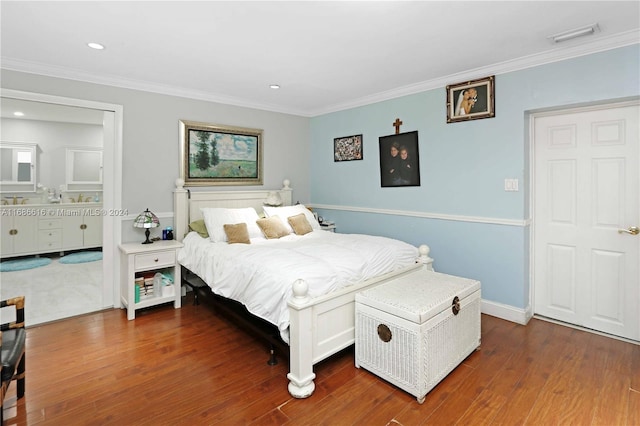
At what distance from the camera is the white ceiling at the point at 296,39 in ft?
7.02

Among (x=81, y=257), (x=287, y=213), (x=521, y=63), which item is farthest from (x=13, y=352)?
(x=81, y=257)

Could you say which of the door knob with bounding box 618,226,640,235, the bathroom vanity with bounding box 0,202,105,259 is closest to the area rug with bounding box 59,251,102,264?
the bathroom vanity with bounding box 0,202,105,259

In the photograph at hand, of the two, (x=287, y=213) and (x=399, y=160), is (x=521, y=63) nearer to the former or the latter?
(x=399, y=160)

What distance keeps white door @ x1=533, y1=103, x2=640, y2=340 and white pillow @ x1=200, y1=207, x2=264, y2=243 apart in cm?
292

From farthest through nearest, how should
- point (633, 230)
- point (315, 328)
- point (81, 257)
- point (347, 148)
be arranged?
point (81, 257)
point (347, 148)
point (633, 230)
point (315, 328)

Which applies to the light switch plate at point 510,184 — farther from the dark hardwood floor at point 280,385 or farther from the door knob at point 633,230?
the dark hardwood floor at point 280,385

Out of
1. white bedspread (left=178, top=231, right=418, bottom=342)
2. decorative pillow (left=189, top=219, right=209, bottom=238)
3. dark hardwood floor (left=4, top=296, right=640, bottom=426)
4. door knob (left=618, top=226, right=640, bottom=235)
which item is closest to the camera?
dark hardwood floor (left=4, top=296, right=640, bottom=426)

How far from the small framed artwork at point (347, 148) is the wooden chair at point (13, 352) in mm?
3698

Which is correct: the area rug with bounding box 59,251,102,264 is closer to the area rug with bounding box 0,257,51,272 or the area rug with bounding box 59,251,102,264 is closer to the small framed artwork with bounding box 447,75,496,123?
the area rug with bounding box 0,257,51,272

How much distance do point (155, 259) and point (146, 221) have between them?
0.41 meters

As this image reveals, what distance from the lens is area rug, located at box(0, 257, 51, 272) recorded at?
4893mm

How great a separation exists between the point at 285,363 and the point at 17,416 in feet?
5.23

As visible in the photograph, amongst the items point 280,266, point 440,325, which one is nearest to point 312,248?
point 280,266

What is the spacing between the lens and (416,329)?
2021mm
